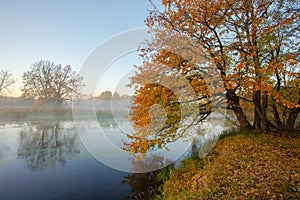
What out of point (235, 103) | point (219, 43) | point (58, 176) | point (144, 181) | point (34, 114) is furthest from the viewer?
point (34, 114)

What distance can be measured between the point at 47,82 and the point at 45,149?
2051cm

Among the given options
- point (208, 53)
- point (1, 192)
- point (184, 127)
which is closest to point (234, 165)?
point (184, 127)

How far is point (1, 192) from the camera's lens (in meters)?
6.81

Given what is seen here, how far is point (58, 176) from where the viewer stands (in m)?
8.53

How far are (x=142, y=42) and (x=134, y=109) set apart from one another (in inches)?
113

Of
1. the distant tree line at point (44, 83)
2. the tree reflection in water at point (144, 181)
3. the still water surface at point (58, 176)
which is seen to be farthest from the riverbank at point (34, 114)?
the tree reflection in water at point (144, 181)

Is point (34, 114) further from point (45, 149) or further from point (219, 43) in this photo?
point (219, 43)

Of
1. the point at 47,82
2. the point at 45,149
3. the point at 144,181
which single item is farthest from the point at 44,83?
the point at 144,181

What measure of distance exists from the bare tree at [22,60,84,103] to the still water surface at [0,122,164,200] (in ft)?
47.7

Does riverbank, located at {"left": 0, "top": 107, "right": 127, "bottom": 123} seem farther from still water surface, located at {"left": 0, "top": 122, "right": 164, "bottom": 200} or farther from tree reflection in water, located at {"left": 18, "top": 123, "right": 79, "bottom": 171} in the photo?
still water surface, located at {"left": 0, "top": 122, "right": 164, "bottom": 200}

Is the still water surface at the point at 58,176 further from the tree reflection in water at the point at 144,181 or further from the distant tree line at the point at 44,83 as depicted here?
the distant tree line at the point at 44,83

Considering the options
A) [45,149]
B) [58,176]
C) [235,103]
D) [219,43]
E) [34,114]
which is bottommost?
[58,176]

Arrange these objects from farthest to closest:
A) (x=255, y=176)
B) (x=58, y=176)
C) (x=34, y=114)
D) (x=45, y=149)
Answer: (x=34, y=114) → (x=45, y=149) → (x=58, y=176) → (x=255, y=176)

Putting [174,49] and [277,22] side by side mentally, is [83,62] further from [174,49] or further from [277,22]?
[277,22]
